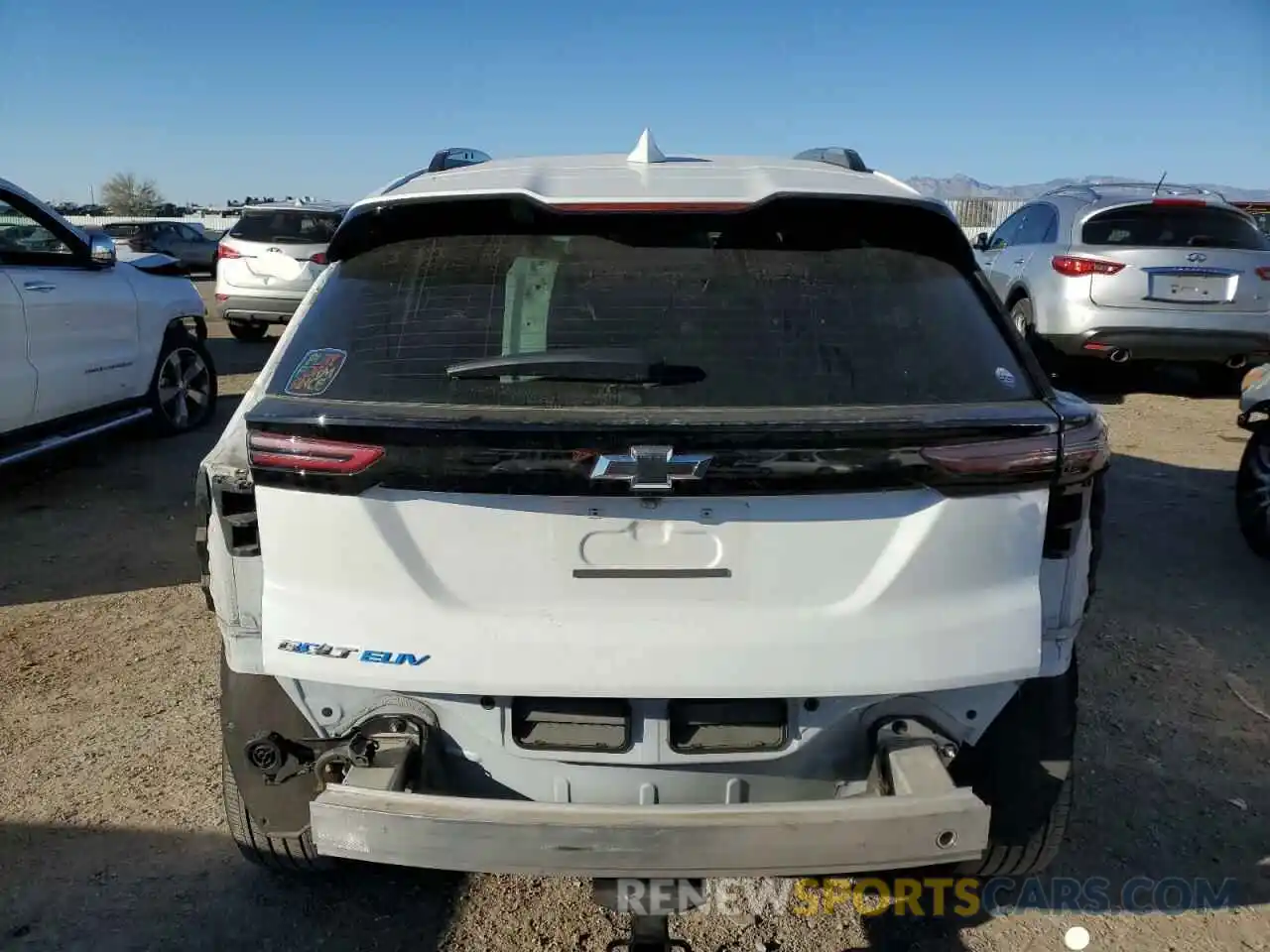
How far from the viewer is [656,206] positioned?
2234 mm

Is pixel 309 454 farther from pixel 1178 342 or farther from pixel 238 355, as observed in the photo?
pixel 238 355

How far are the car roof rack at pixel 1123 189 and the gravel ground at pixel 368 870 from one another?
4958 mm

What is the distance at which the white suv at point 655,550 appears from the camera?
1936 millimetres

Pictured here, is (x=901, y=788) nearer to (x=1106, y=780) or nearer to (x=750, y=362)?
(x=750, y=362)

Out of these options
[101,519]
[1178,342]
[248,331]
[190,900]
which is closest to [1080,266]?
[1178,342]

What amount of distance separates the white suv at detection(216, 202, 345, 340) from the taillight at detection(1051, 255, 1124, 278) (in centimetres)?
806

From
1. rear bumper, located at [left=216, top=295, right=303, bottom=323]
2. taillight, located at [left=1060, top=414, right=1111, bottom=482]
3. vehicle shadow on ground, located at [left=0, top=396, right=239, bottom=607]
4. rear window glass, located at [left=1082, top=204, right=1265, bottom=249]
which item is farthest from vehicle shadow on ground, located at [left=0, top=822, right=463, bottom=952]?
rear bumper, located at [left=216, top=295, right=303, bottom=323]

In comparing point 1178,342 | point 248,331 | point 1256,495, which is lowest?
point 248,331

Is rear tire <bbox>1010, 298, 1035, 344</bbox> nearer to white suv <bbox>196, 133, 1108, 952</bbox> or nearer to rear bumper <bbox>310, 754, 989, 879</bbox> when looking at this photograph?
white suv <bbox>196, 133, 1108, 952</bbox>

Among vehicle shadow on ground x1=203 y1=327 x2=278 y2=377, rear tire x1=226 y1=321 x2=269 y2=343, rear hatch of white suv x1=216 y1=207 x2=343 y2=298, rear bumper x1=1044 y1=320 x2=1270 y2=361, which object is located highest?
rear hatch of white suv x1=216 y1=207 x2=343 y2=298

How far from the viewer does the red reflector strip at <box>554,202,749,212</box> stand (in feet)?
7.29

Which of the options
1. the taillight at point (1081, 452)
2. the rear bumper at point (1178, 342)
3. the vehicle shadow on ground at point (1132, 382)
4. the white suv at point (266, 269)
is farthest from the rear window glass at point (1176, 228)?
the white suv at point (266, 269)

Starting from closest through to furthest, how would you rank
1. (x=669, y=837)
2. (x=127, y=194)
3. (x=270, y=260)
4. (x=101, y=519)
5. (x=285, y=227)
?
1. (x=669, y=837)
2. (x=101, y=519)
3. (x=270, y=260)
4. (x=285, y=227)
5. (x=127, y=194)

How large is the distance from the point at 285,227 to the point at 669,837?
12.3 metres
